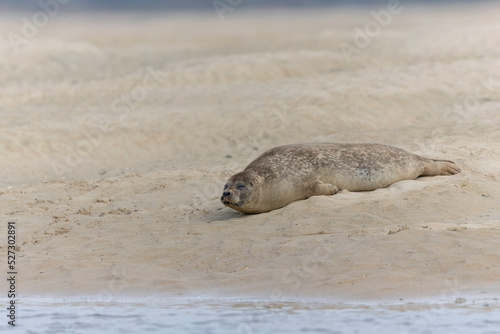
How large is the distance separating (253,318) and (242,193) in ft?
8.72

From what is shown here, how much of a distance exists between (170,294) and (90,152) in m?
7.21

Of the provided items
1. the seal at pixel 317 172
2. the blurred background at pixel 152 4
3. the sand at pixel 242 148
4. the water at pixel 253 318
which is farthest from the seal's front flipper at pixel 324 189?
the blurred background at pixel 152 4

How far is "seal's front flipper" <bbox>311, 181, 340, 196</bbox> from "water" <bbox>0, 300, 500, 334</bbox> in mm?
2530

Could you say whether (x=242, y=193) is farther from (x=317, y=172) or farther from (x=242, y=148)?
(x=242, y=148)

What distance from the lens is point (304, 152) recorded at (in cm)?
798

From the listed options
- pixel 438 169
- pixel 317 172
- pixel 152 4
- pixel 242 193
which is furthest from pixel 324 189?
pixel 152 4

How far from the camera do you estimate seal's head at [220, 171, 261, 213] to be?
7285 mm

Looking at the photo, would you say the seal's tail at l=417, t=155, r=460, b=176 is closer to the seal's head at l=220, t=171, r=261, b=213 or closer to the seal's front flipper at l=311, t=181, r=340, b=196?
the seal's front flipper at l=311, t=181, r=340, b=196

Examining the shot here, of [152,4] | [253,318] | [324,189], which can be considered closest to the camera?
[253,318]

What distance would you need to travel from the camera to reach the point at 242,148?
39.7 feet

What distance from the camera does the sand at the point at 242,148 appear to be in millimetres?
5836

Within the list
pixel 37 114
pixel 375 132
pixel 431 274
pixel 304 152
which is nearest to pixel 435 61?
pixel 375 132

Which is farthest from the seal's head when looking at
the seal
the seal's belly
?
the seal's belly

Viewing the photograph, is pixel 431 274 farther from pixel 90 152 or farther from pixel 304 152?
pixel 90 152
